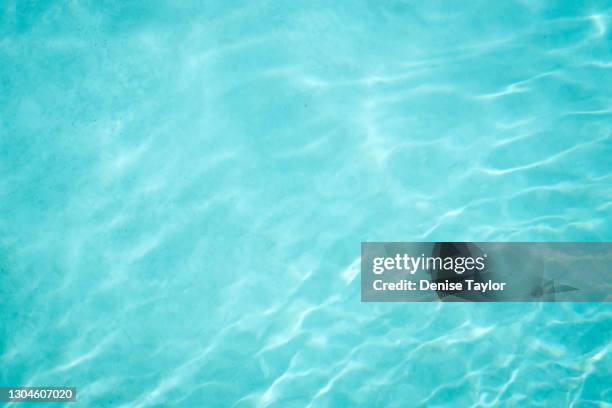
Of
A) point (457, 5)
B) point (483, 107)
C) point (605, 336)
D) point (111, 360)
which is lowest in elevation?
point (111, 360)

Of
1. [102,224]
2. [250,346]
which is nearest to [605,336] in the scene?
[250,346]

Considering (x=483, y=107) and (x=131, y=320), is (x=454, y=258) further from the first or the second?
(x=131, y=320)

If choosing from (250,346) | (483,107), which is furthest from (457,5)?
(250,346)

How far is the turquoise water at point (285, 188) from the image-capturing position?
2.70m

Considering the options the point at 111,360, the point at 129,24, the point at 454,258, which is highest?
the point at 129,24

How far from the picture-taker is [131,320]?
271 centimetres

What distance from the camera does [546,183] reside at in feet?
8.94

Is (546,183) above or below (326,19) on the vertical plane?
below

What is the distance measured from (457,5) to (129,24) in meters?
2.37

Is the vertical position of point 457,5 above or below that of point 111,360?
above

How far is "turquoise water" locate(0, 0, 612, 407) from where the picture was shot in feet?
8.85

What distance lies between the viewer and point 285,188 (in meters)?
2.71

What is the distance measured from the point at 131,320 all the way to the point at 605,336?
3453 millimetres

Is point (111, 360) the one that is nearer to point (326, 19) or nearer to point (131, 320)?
point (131, 320)
